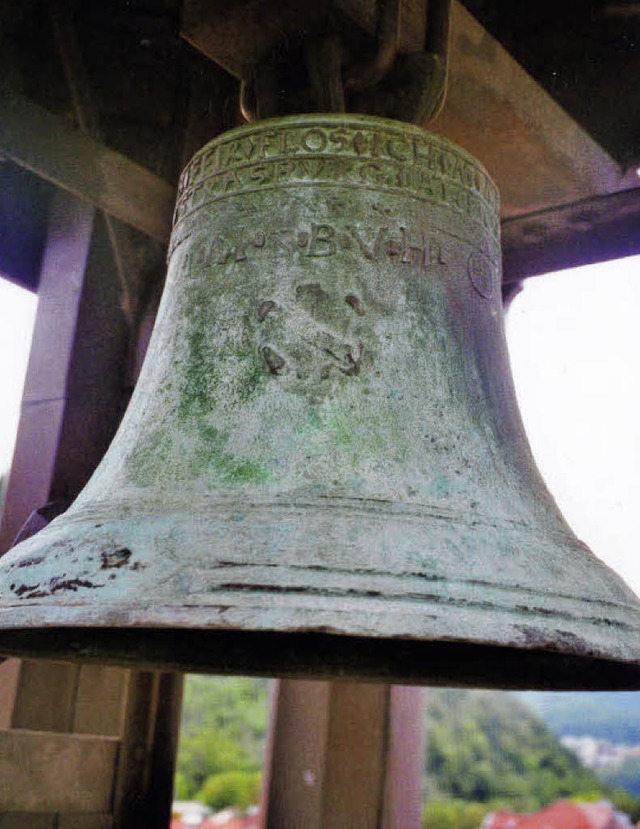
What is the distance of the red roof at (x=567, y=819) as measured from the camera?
2.97 metres

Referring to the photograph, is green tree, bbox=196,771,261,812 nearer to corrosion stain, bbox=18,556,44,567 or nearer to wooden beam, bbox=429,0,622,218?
wooden beam, bbox=429,0,622,218

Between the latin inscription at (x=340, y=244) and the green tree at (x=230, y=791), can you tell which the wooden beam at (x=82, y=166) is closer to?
the latin inscription at (x=340, y=244)

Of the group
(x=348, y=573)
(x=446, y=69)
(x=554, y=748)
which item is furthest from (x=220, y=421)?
(x=554, y=748)

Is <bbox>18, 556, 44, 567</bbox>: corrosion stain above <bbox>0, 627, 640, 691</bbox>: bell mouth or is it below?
above

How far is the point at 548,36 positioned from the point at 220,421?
40.8 inches

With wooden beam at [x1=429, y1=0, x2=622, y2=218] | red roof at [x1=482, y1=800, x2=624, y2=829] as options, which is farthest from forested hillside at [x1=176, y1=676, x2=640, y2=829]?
wooden beam at [x1=429, y1=0, x2=622, y2=218]

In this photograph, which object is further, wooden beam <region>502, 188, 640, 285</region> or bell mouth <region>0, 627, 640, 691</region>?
wooden beam <region>502, 188, 640, 285</region>

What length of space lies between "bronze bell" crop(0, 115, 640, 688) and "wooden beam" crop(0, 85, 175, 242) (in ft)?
1.36

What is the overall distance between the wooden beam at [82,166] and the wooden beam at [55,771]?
864mm

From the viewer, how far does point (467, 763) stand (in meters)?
5.29

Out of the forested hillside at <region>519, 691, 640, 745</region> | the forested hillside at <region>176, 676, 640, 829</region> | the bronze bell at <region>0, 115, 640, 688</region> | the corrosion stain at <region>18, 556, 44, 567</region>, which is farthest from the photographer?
the forested hillside at <region>176, 676, 640, 829</region>

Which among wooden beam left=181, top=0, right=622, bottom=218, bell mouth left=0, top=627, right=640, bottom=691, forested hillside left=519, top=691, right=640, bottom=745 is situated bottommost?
bell mouth left=0, top=627, right=640, bottom=691

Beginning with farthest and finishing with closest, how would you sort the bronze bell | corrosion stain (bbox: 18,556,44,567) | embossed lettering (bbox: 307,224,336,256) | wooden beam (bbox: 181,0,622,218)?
wooden beam (bbox: 181,0,622,218) < embossed lettering (bbox: 307,224,336,256) < corrosion stain (bbox: 18,556,44,567) < the bronze bell

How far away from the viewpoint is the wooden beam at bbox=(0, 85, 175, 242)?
1.67 meters
